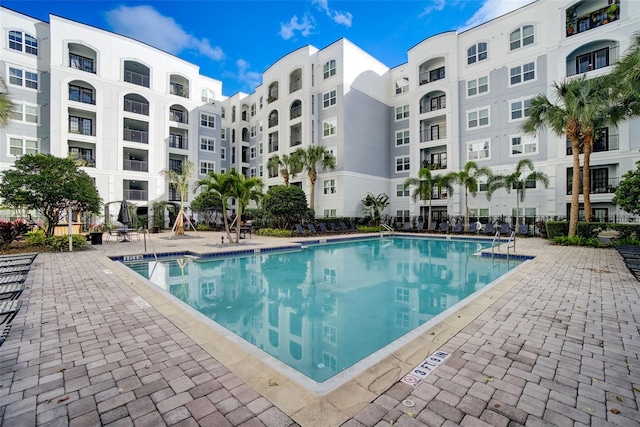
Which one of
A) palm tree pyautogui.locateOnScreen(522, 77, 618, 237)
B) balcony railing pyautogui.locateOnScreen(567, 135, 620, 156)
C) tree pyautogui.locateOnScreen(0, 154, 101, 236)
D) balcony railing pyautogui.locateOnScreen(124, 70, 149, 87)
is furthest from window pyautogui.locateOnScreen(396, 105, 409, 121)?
tree pyautogui.locateOnScreen(0, 154, 101, 236)

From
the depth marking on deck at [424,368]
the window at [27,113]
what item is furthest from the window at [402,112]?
the window at [27,113]

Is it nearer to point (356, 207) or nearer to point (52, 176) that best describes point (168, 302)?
point (52, 176)

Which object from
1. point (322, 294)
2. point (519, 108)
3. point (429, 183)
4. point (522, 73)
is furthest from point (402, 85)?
point (322, 294)

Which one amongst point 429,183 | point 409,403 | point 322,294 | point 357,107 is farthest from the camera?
point 357,107

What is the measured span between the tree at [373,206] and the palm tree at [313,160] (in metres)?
4.10

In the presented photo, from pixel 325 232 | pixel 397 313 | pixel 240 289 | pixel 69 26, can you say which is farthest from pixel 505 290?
pixel 69 26

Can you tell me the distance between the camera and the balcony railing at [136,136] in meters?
27.7

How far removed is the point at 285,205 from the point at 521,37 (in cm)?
2128

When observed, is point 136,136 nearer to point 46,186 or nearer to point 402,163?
point 46,186

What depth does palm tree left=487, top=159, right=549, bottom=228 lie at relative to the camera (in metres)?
19.6

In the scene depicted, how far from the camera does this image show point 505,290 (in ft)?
20.7

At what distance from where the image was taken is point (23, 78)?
23.9m

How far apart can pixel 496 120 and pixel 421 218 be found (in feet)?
31.0

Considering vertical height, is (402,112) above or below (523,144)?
above
